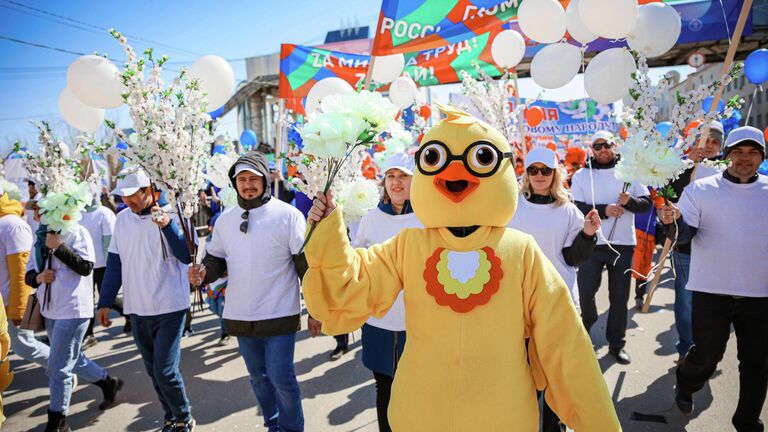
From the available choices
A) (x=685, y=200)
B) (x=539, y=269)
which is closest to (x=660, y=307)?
(x=685, y=200)

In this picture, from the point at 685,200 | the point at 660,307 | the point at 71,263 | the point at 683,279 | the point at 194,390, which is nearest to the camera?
the point at 685,200

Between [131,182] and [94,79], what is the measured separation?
1.03 m

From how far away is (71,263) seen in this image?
11.9 ft

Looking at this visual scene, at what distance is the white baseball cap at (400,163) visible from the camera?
10.0 feet

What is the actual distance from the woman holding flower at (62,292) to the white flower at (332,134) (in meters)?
3.00

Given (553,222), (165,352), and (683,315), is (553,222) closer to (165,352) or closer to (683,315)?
(683,315)

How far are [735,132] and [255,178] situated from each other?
127 inches

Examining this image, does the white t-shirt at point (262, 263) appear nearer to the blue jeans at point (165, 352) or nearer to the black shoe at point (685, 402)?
the blue jeans at point (165, 352)

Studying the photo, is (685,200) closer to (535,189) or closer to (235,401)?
(535,189)

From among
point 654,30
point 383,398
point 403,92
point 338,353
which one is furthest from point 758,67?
point 383,398

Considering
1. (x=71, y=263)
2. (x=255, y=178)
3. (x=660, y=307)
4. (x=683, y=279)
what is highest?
(x=255, y=178)

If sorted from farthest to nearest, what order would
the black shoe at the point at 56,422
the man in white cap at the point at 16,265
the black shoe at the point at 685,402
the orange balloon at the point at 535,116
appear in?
the orange balloon at the point at 535,116 < the man in white cap at the point at 16,265 < the black shoe at the point at 56,422 < the black shoe at the point at 685,402

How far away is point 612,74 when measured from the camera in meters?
3.78

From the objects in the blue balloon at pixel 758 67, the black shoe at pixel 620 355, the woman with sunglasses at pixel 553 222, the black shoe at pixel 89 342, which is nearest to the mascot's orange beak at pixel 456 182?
the woman with sunglasses at pixel 553 222
